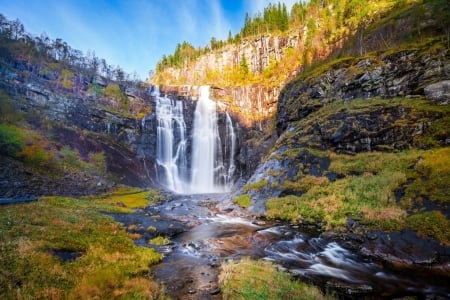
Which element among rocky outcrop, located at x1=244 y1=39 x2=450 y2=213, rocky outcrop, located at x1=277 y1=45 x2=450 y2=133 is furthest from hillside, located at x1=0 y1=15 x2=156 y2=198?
rocky outcrop, located at x1=277 y1=45 x2=450 y2=133

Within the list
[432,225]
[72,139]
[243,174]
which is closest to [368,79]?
[432,225]

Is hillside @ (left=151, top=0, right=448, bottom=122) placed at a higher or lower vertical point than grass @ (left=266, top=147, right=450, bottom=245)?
higher

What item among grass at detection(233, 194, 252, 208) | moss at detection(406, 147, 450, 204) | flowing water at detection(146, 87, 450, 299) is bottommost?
flowing water at detection(146, 87, 450, 299)

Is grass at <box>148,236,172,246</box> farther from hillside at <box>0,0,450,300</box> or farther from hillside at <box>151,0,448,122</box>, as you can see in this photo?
hillside at <box>151,0,448,122</box>

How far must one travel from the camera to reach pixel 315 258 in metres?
15.0

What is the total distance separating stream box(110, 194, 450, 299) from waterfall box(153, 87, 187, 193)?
38.8 metres

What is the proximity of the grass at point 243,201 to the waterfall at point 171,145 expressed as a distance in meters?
29.0

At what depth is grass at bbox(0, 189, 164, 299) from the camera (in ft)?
29.4

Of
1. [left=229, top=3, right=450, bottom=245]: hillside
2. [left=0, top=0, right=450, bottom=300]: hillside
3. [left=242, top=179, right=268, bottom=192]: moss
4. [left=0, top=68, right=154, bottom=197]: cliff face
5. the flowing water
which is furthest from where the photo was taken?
[left=0, top=68, right=154, bottom=197]: cliff face

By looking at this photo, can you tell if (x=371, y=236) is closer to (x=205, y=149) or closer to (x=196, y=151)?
(x=205, y=149)

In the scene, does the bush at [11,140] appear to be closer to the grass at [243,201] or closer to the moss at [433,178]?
the grass at [243,201]

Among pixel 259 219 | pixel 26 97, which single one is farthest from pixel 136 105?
pixel 259 219

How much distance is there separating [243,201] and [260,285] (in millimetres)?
21754

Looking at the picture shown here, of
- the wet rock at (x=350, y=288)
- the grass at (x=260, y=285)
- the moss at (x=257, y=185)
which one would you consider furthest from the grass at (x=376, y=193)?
the grass at (x=260, y=285)
